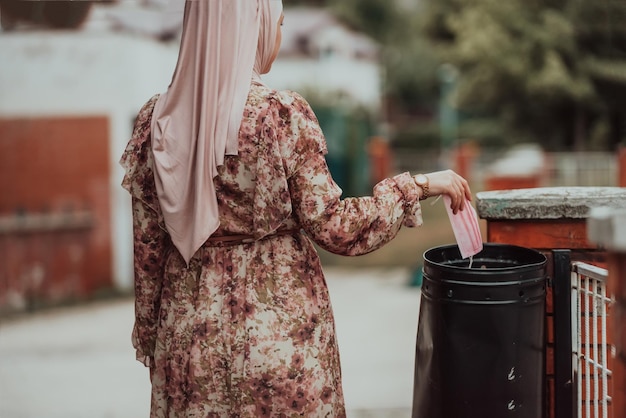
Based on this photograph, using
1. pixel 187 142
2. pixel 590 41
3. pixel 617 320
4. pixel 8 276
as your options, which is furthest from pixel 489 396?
pixel 590 41

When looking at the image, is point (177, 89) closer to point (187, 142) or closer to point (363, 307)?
point (187, 142)

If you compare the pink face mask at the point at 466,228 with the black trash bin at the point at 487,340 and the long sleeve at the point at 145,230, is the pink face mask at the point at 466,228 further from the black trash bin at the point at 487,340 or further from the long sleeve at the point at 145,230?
the long sleeve at the point at 145,230

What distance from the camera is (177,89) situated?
2.35m

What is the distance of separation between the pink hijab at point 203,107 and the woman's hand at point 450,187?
57cm

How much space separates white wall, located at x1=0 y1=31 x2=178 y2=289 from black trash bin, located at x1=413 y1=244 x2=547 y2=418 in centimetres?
890

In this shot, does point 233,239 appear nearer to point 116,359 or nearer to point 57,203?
point 116,359

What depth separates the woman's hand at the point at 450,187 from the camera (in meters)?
2.38

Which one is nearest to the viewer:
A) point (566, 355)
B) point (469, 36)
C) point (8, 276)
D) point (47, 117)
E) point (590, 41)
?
point (566, 355)

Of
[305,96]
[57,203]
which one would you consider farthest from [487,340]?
[305,96]

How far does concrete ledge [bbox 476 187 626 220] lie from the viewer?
2.77 meters

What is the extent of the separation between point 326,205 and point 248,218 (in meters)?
0.23

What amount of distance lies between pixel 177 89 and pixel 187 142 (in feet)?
0.50

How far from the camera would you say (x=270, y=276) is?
2.35 metres

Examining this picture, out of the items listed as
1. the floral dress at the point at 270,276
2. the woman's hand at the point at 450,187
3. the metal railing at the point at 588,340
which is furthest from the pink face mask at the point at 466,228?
the metal railing at the point at 588,340
